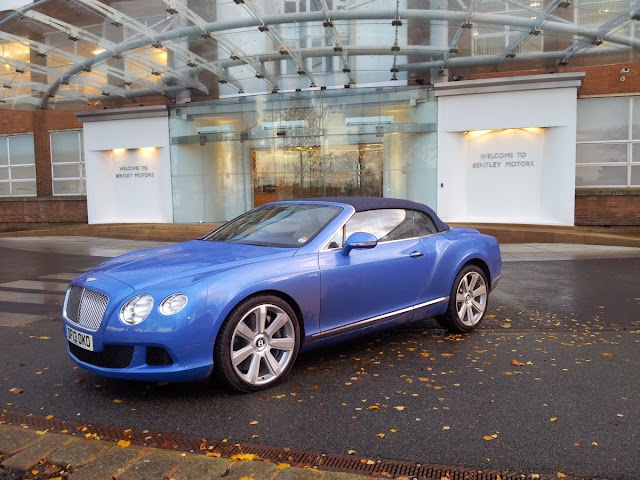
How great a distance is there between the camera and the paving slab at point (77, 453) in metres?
3.01

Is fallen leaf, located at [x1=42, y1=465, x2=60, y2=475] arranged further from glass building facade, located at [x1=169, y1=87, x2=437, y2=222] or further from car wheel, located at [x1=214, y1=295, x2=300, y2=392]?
glass building facade, located at [x1=169, y1=87, x2=437, y2=222]

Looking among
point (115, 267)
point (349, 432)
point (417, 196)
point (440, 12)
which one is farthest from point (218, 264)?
point (417, 196)

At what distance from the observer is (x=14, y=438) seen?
10.8ft

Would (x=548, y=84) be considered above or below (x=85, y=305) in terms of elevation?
above

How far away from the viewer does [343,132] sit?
18562 mm

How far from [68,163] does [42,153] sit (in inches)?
55.8

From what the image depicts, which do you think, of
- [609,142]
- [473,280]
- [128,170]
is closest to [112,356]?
[473,280]

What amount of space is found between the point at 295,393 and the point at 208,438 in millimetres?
887

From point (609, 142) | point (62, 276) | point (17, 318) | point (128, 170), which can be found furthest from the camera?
point (128, 170)

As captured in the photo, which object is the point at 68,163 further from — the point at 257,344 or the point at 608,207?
the point at 257,344

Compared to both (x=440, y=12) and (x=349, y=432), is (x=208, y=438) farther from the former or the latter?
(x=440, y=12)

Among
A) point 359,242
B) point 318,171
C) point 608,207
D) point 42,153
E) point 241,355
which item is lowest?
point 241,355

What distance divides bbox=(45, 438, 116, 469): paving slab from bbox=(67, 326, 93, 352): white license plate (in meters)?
0.80

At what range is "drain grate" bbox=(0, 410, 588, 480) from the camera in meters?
2.88
